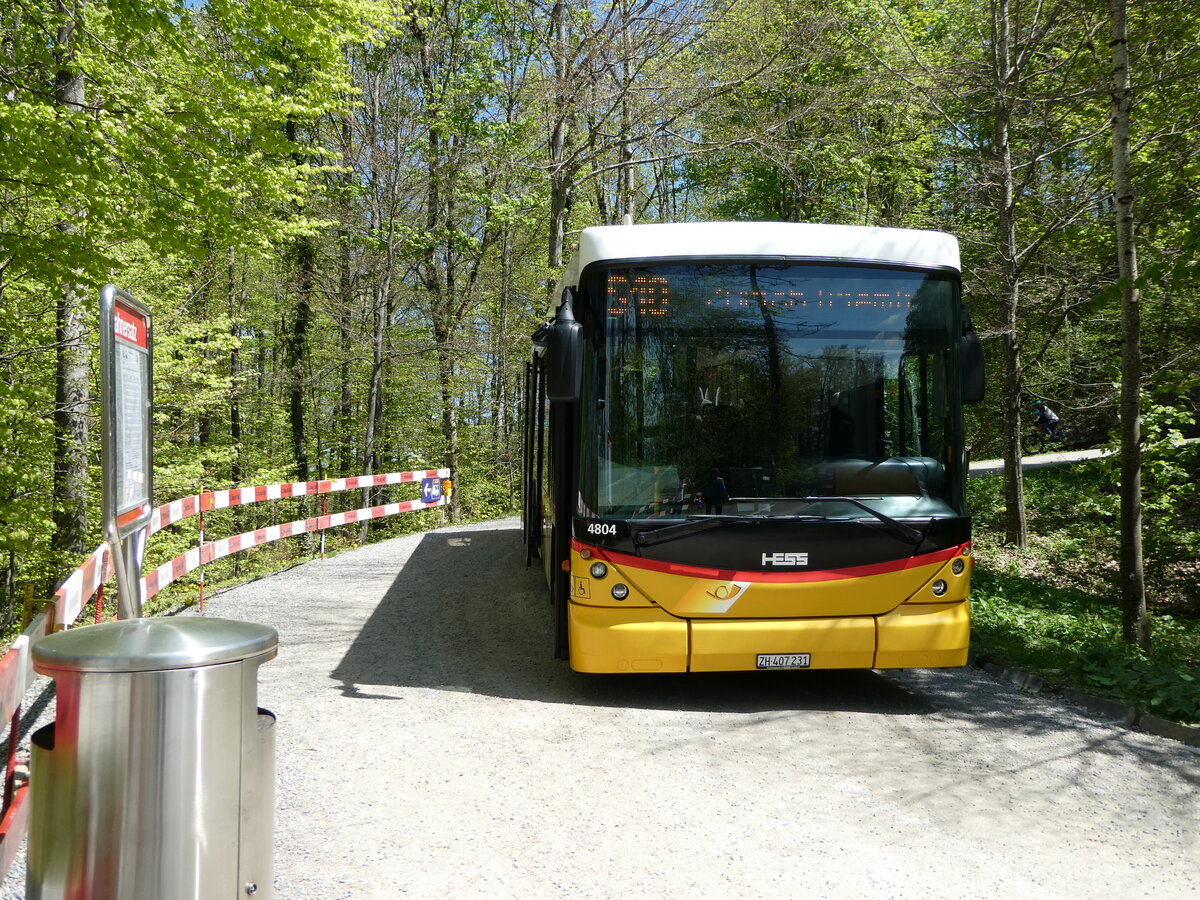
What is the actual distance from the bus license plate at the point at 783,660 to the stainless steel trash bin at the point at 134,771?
14.1 feet

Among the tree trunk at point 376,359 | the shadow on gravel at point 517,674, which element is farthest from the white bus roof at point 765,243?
the tree trunk at point 376,359

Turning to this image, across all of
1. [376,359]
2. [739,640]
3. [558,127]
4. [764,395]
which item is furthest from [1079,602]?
[376,359]

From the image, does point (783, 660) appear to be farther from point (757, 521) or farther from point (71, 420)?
point (71, 420)

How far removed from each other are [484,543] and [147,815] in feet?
43.5

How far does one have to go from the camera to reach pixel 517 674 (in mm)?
7648

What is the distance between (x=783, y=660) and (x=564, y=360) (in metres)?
2.48

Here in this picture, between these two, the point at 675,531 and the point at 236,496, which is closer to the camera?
the point at 675,531

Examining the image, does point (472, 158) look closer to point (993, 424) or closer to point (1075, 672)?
point (993, 424)

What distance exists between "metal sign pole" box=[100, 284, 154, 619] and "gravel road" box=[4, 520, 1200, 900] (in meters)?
1.41

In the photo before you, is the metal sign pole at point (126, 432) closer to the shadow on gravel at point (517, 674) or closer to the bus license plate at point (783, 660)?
the shadow on gravel at point (517, 674)

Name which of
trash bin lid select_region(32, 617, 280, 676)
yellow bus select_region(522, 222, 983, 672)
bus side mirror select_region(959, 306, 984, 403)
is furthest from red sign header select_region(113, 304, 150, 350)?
bus side mirror select_region(959, 306, 984, 403)

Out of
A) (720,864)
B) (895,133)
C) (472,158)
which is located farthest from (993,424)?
(720,864)

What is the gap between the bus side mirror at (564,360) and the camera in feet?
20.6

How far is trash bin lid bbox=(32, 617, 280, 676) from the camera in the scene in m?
2.69
